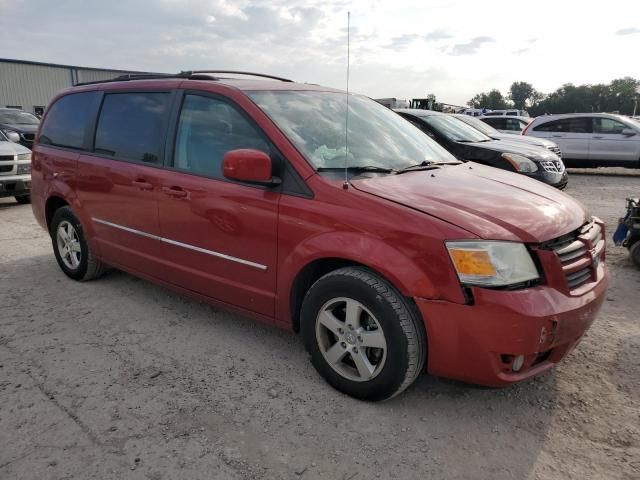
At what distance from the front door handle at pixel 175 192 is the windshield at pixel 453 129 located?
582 centimetres

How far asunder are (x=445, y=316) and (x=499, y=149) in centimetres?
622

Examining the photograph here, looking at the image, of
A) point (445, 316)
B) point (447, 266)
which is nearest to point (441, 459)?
point (445, 316)

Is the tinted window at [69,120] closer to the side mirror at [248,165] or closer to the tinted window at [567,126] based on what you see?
the side mirror at [248,165]

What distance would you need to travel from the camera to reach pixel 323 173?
2.90 metres

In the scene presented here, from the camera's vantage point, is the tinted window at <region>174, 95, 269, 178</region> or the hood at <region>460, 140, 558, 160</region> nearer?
the tinted window at <region>174, 95, 269, 178</region>

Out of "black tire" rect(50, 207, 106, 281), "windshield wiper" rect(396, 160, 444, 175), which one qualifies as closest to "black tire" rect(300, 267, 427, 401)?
"windshield wiper" rect(396, 160, 444, 175)

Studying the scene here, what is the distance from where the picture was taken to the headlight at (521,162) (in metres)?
7.70

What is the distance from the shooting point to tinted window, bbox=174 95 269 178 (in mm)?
3170

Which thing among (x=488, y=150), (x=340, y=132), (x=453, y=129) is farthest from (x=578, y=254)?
(x=453, y=129)

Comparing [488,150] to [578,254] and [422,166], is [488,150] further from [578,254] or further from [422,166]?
[578,254]

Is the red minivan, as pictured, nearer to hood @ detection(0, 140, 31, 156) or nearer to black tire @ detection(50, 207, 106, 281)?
black tire @ detection(50, 207, 106, 281)

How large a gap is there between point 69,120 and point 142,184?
154cm

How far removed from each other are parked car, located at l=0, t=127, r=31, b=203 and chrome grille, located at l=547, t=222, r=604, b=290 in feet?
29.7

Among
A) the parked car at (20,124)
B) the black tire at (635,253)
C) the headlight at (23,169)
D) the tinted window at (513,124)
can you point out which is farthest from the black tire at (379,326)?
the tinted window at (513,124)
